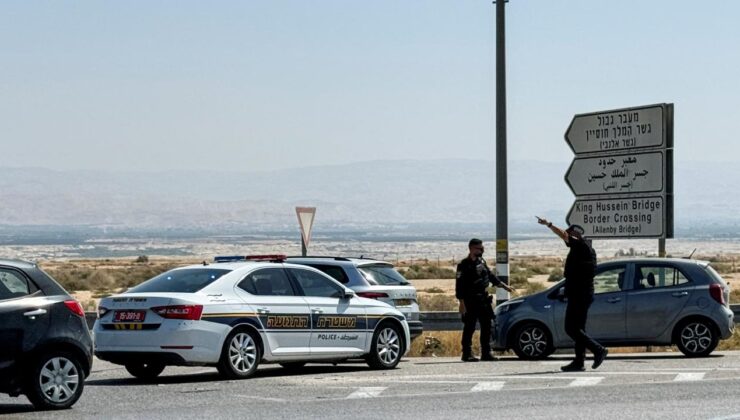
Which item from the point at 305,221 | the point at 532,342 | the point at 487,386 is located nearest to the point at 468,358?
the point at 532,342

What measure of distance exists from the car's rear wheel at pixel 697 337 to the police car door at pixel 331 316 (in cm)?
487

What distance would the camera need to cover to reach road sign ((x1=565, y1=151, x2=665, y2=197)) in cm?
2566

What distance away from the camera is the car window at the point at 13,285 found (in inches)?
556

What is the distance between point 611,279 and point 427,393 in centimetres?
672

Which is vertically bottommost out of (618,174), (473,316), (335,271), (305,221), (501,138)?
(473,316)

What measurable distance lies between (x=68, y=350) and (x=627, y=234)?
13.8 metres

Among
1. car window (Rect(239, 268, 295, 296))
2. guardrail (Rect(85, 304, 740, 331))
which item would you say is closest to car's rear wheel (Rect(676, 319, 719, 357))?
guardrail (Rect(85, 304, 740, 331))

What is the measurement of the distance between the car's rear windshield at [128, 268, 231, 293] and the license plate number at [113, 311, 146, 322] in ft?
1.42

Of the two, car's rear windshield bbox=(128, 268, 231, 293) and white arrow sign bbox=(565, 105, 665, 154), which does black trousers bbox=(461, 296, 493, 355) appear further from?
white arrow sign bbox=(565, 105, 665, 154)

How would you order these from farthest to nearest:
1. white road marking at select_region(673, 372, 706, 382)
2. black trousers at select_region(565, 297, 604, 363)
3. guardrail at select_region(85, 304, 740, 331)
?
1. guardrail at select_region(85, 304, 740, 331)
2. black trousers at select_region(565, 297, 604, 363)
3. white road marking at select_region(673, 372, 706, 382)

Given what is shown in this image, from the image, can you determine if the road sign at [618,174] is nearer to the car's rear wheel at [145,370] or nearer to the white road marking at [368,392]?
the car's rear wheel at [145,370]

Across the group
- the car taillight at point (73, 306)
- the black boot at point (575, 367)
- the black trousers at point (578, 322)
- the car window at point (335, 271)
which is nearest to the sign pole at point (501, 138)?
the car window at point (335, 271)

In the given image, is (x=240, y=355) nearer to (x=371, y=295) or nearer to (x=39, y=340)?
(x=39, y=340)

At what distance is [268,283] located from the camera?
18.8m
